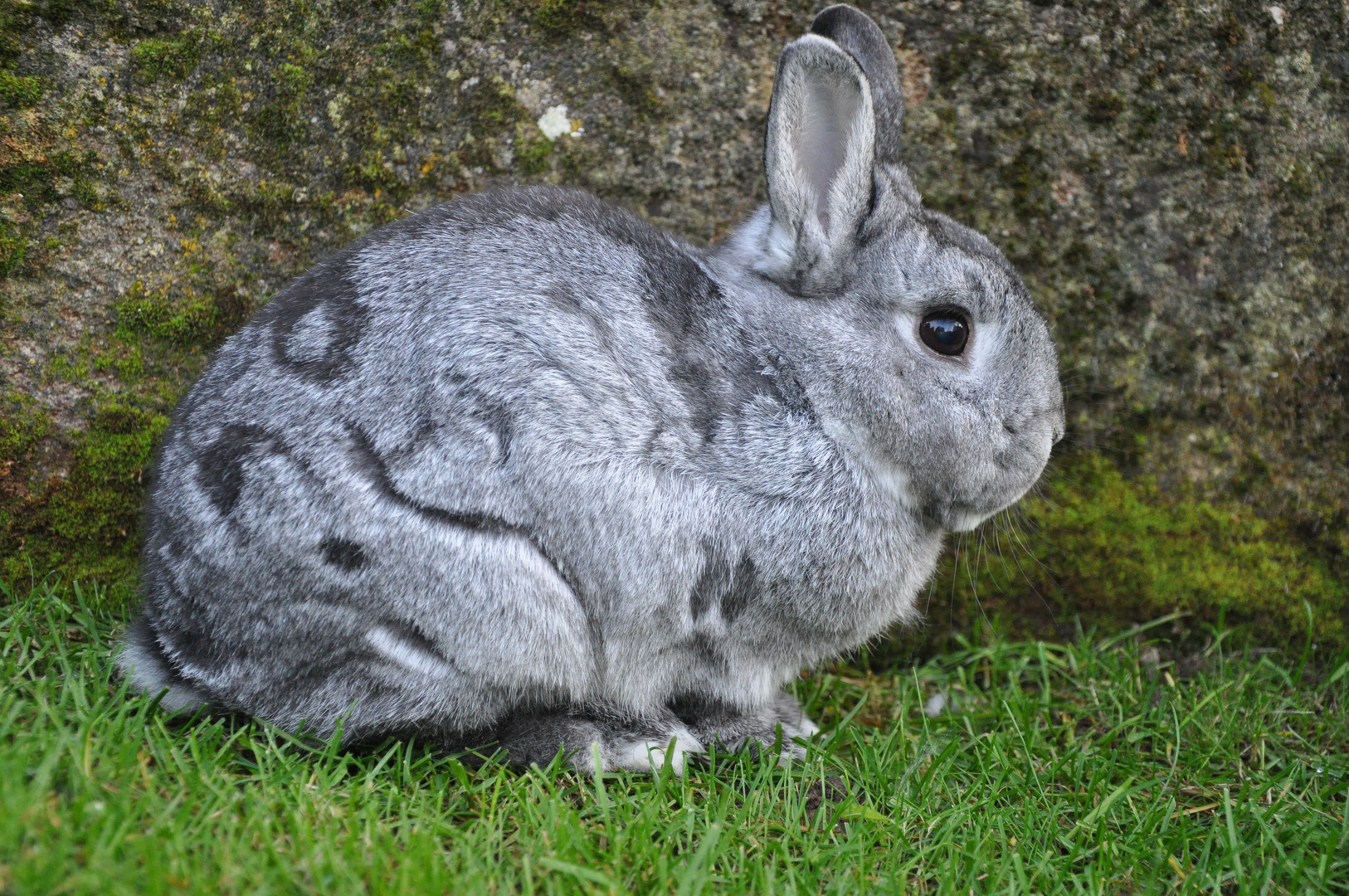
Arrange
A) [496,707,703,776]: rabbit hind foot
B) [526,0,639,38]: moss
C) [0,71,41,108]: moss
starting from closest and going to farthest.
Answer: [496,707,703,776]: rabbit hind foot < [0,71,41,108]: moss < [526,0,639,38]: moss

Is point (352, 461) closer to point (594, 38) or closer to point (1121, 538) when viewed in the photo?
point (594, 38)

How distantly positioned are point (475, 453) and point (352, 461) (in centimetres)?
35

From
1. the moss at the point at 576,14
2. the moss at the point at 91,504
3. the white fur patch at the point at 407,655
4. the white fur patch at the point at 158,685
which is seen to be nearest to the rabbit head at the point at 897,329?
the moss at the point at 576,14

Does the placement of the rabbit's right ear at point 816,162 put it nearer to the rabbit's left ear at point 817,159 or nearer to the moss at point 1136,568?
the rabbit's left ear at point 817,159

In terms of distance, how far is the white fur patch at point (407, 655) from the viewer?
2.93 meters

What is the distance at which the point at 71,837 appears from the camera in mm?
2162

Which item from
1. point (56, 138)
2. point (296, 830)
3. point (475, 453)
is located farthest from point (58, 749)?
point (56, 138)

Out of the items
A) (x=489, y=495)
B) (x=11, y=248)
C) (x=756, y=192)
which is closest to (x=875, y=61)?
(x=756, y=192)

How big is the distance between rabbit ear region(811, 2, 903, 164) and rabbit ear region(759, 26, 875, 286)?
371mm

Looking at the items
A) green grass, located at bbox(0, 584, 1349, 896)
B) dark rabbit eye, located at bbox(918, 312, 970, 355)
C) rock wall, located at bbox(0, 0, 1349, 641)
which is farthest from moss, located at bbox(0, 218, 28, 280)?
dark rabbit eye, located at bbox(918, 312, 970, 355)

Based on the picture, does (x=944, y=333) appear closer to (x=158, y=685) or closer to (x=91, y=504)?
(x=158, y=685)

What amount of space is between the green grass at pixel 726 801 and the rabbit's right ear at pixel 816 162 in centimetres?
162

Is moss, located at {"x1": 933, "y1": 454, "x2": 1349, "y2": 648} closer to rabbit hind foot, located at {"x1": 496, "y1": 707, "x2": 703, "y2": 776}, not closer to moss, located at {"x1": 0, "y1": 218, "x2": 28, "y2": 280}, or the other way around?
rabbit hind foot, located at {"x1": 496, "y1": 707, "x2": 703, "y2": 776}

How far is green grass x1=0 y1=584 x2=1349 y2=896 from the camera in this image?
90.4 inches
